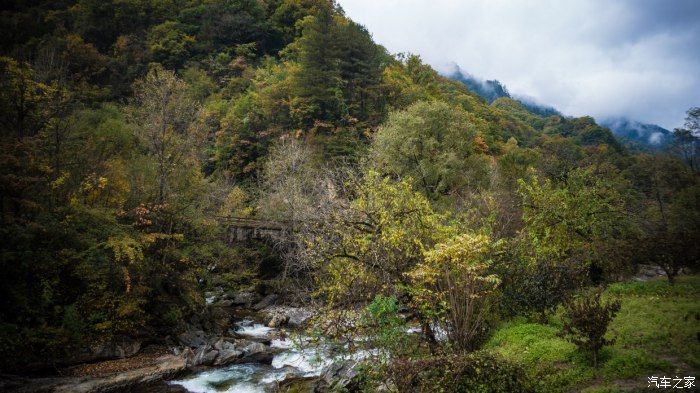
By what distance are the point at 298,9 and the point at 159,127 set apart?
51.3 metres

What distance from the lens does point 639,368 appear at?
9.08 m

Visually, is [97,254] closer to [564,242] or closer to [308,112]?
[564,242]

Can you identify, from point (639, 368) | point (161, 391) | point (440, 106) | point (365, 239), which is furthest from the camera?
point (440, 106)

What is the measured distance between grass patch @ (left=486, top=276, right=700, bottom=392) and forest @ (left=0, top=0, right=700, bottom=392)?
7 centimetres

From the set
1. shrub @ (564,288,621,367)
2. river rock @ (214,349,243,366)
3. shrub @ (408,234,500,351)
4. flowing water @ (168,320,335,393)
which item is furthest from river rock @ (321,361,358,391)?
shrub @ (564,288,621,367)

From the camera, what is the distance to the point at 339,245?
533 inches

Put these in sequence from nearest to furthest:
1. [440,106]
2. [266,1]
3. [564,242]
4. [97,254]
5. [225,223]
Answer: [97,254], [564,242], [225,223], [440,106], [266,1]

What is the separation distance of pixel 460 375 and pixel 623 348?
5430mm

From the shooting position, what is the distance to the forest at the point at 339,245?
10.1m

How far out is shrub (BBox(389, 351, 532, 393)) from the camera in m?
8.02

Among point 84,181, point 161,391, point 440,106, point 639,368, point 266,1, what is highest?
point 266,1

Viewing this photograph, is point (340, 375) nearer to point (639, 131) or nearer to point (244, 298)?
point (244, 298)

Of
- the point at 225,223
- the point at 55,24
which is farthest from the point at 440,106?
the point at 55,24

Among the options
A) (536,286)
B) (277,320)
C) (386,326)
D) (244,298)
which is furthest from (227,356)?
(536,286)
